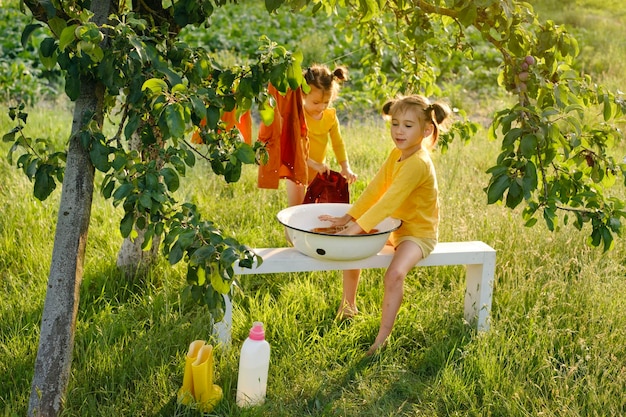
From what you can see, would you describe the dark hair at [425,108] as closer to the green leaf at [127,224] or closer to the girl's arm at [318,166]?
the girl's arm at [318,166]

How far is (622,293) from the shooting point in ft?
11.2

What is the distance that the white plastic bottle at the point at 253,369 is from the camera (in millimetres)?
2650

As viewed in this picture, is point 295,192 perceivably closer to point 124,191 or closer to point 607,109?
point 607,109

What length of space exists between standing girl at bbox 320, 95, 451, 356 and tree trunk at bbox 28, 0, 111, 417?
1.18 meters

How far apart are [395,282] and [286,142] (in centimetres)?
110

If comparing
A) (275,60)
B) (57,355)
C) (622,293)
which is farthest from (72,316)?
(622,293)

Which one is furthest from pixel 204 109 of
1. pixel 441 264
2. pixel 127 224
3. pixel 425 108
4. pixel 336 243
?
pixel 441 264

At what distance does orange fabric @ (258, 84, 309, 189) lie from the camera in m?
3.72

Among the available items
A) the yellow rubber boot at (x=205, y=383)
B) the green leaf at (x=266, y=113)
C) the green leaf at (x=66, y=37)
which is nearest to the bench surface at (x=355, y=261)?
the yellow rubber boot at (x=205, y=383)

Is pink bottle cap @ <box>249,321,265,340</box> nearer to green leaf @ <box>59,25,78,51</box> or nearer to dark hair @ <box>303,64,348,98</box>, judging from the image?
green leaf @ <box>59,25,78,51</box>

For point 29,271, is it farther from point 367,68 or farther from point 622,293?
point 622,293

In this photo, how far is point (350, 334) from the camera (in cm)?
319

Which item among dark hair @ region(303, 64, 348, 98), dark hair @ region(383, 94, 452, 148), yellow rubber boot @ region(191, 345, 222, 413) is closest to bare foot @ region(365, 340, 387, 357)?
yellow rubber boot @ region(191, 345, 222, 413)

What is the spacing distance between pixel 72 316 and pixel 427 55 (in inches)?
102
